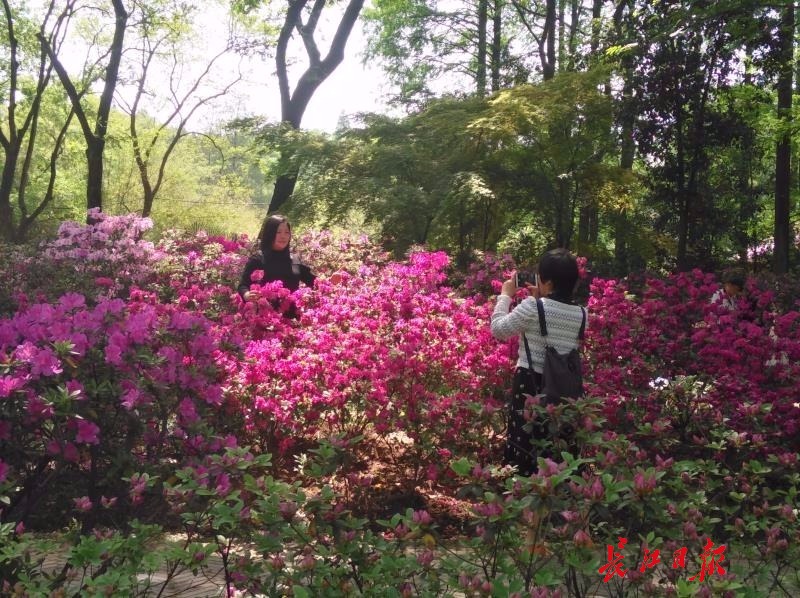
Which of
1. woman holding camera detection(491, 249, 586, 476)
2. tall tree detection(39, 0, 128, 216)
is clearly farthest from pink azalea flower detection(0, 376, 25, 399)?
tall tree detection(39, 0, 128, 216)

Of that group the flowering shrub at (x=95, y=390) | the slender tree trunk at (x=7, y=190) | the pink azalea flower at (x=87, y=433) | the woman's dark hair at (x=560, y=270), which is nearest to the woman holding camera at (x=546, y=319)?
the woman's dark hair at (x=560, y=270)

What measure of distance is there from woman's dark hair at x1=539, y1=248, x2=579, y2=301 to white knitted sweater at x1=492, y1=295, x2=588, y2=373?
0.24 feet

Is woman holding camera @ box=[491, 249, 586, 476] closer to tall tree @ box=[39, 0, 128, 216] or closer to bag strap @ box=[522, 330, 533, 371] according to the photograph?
bag strap @ box=[522, 330, 533, 371]

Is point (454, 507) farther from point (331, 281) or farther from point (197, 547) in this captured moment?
point (331, 281)

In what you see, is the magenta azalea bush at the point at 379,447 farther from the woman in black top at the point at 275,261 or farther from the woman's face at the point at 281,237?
the woman's face at the point at 281,237

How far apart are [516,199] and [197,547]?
9.13 meters

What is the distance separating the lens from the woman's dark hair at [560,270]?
2.91 m

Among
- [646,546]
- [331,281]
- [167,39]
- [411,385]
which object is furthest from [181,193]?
[646,546]

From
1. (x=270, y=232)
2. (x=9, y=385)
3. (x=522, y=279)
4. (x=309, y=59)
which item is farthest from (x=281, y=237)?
(x=309, y=59)

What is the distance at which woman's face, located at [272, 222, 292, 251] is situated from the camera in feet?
15.9

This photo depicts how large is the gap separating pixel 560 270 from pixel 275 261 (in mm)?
2543

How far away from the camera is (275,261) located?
194 inches

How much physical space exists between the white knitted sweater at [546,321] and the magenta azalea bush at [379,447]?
30 centimetres

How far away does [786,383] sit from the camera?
3643 millimetres
